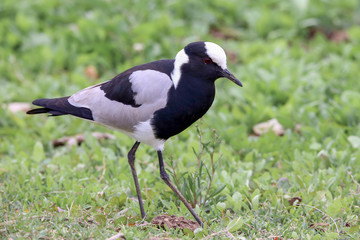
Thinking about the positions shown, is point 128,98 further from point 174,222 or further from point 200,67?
point 174,222

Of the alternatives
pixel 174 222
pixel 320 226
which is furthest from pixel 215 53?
pixel 320 226

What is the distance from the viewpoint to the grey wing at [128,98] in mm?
4027

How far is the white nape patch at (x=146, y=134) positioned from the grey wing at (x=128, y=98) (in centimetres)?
3

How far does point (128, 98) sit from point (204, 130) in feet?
5.04

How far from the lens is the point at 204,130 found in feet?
18.2

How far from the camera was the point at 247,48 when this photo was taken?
24.1 ft

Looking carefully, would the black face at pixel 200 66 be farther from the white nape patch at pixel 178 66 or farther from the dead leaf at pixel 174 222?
the dead leaf at pixel 174 222

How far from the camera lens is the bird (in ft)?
13.0

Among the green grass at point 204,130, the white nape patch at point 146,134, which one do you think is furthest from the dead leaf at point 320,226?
the white nape patch at point 146,134

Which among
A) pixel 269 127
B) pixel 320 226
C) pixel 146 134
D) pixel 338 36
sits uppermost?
pixel 146 134

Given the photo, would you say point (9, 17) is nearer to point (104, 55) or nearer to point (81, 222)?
point (104, 55)

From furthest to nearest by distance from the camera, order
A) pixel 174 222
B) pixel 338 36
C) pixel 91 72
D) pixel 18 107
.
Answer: pixel 338 36, pixel 91 72, pixel 18 107, pixel 174 222

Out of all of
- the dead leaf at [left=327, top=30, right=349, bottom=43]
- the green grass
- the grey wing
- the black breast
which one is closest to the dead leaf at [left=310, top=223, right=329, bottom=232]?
the green grass

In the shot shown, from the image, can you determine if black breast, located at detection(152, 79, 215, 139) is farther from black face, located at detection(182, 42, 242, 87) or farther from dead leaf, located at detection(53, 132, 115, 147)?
dead leaf, located at detection(53, 132, 115, 147)
